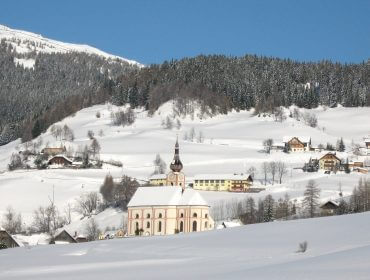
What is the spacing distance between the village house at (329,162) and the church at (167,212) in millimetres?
41385

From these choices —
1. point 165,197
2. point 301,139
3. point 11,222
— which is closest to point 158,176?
point 165,197

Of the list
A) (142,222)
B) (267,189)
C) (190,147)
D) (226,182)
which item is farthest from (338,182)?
(190,147)

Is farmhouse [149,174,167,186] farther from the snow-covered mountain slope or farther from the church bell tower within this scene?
the snow-covered mountain slope

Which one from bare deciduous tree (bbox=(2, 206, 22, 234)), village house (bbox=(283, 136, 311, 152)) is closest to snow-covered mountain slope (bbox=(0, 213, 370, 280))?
bare deciduous tree (bbox=(2, 206, 22, 234))

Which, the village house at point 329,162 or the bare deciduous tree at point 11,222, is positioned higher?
the village house at point 329,162

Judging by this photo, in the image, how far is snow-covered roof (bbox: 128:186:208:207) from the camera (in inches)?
3743

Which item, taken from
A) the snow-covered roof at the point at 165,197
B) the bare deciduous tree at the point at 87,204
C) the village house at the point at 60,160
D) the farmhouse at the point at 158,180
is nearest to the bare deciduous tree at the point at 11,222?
the bare deciduous tree at the point at 87,204

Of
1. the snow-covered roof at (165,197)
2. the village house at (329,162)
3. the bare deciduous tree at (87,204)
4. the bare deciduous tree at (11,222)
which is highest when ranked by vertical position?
the village house at (329,162)

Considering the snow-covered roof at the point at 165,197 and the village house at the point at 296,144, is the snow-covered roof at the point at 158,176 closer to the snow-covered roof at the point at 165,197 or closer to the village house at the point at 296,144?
the snow-covered roof at the point at 165,197

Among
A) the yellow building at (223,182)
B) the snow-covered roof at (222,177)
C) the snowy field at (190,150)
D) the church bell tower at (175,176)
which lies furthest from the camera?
the snow-covered roof at (222,177)

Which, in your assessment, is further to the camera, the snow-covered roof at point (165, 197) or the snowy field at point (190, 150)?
the snowy field at point (190, 150)

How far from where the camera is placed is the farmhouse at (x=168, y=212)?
307ft

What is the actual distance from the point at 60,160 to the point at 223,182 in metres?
33.9

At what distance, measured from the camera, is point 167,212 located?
9500cm
